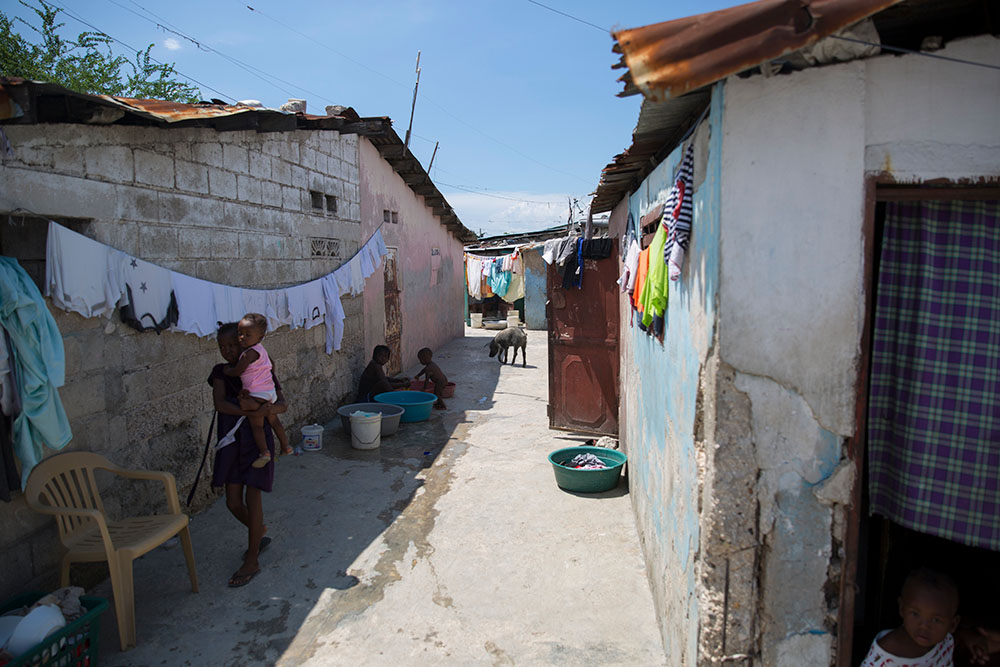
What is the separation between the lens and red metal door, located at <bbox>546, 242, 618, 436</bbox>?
6863mm

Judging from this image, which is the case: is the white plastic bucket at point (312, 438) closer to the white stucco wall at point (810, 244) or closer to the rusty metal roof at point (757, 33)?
the white stucco wall at point (810, 244)

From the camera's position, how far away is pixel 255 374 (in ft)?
13.6

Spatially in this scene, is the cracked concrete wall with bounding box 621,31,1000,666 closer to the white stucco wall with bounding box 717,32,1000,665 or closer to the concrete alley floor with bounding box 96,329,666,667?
the white stucco wall with bounding box 717,32,1000,665

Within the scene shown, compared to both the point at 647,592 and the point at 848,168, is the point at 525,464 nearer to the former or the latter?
the point at 647,592

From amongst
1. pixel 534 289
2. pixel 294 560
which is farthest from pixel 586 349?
pixel 534 289

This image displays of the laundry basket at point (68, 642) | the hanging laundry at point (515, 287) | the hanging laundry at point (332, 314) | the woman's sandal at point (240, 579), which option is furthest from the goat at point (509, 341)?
the laundry basket at point (68, 642)

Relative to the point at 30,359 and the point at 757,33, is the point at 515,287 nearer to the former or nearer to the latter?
the point at 30,359

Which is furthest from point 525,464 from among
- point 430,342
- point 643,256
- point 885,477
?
point 430,342

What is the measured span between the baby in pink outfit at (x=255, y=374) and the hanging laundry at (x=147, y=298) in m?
0.90

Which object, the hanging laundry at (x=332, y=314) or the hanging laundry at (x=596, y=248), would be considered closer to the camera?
the hanging laundry at (x=596, y=248)

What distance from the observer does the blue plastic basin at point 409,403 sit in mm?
8320

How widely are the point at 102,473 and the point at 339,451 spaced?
3.01 meters

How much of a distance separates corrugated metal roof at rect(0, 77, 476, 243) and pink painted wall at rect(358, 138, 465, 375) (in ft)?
9.57

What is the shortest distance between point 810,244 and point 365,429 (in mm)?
5614
